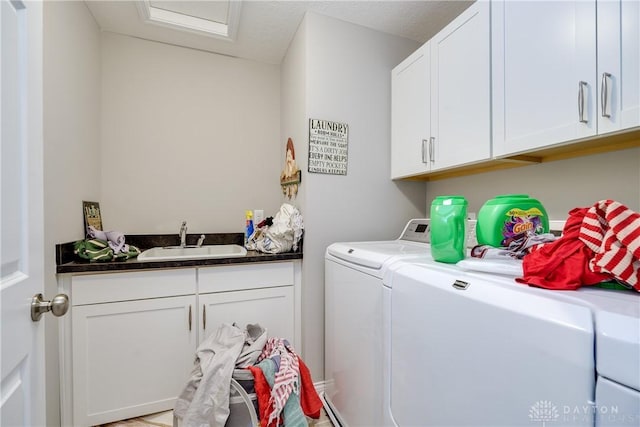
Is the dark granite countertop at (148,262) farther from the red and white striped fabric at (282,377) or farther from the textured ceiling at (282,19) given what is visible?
the textured ceiling at (282,19)

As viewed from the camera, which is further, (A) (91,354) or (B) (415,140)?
(B) (415,140)

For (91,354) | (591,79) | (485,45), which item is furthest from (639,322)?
(91,354)

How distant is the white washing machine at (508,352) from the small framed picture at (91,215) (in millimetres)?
1891

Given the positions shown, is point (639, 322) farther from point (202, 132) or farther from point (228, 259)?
point (202, 132)

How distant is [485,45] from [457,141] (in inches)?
17.4

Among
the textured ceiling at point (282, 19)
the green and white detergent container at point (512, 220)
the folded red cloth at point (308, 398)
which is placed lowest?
the folded red cloth at point (308, 398)

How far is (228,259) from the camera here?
5.49 ft

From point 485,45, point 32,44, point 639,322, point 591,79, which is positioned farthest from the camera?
point 485,45

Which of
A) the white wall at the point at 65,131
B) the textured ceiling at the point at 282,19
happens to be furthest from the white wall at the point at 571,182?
the white wall at the point at 65,131

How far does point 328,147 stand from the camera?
5.96ft

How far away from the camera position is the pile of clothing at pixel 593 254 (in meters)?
0.59

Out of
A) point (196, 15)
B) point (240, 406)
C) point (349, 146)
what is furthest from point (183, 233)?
point (196, 15)

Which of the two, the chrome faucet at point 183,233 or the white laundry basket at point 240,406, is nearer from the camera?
the white laundry basket at point 240,406

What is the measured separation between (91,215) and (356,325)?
1.79 metres
